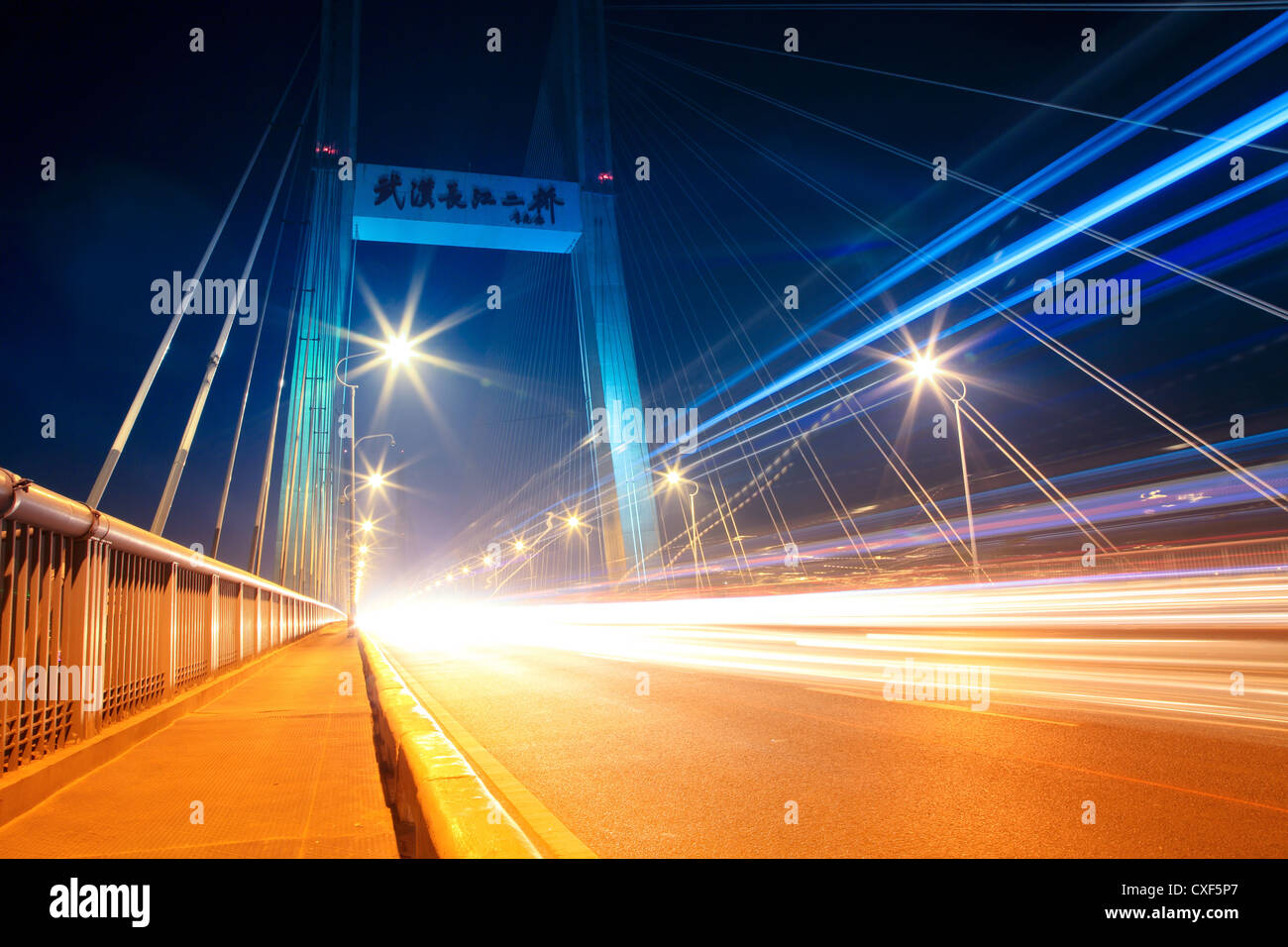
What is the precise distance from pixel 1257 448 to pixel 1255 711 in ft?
104

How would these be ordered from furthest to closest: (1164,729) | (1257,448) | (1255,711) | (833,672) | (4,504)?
1. (1257,448)
2. (833,672)
3. (1255,711)
4. (1164,729)
5. (4,504)

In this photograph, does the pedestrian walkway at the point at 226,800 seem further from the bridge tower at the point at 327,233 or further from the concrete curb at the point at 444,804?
the bridge tower at the point at 327,233

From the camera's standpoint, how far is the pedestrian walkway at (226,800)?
2891 mm

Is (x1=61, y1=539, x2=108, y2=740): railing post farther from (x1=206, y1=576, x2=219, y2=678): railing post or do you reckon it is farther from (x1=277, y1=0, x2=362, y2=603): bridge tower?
(x1=277, y1=0, x2=362, y2=603): bridge tower

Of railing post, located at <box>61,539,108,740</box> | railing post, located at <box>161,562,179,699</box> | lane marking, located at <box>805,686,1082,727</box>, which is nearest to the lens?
railing post, located at <box>61,539,108,740</box>

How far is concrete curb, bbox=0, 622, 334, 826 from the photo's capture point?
3.11 meters

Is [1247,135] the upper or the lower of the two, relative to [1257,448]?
upper

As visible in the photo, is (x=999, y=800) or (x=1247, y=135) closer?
(x=999, y=800)

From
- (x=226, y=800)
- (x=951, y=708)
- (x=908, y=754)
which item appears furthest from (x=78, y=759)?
(x=951, y=708)

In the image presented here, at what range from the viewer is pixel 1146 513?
85.9ft

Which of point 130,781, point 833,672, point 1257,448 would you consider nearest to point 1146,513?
point 1257,448

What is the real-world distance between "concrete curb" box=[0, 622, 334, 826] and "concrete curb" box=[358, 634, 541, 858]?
4.58ft

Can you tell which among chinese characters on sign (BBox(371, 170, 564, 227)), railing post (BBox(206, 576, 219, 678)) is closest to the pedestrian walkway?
railing post (BBox(206, 576, 219, 678))
